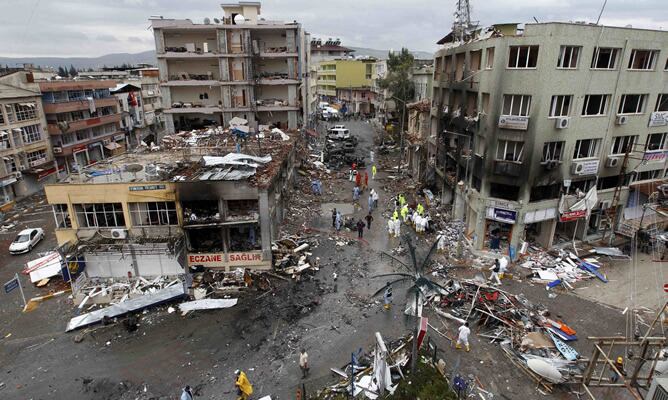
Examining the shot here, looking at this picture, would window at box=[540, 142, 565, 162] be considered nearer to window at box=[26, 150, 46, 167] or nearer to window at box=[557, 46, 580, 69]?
window at box=[557, 46, 580, 69]

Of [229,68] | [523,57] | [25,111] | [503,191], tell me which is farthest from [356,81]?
[523,57]

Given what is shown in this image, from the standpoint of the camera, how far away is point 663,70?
78.5 feet

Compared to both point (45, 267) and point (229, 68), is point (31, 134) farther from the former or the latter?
point (45, 267)

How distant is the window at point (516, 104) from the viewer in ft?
72.3

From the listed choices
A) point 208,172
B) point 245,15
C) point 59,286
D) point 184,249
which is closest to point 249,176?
point 208,172

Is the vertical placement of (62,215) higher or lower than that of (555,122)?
lower

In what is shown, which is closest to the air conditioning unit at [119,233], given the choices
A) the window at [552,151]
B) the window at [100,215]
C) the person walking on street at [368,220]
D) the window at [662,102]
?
the window at [100,215]

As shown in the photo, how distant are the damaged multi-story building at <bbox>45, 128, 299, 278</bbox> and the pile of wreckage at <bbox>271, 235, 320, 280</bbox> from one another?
1.11 meters

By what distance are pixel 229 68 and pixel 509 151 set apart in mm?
31059

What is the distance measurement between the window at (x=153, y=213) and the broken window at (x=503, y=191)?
65.3ft

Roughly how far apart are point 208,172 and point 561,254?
23.1 meters

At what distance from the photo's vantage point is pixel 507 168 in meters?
23.3

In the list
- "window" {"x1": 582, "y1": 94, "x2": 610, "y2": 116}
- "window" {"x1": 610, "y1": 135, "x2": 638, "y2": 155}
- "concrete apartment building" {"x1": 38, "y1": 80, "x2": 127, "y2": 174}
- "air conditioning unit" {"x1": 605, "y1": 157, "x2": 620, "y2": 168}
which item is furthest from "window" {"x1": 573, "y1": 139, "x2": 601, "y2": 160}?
"concrete apartment building" {"x1": 38, "y1": 80, "x2": 127, "y2": 174}

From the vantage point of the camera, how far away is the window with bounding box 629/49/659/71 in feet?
75.9
